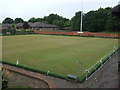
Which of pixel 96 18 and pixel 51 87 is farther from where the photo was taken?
pixel 96 18

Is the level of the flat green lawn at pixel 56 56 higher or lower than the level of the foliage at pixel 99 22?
lower

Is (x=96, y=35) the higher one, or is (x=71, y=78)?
(x=96, y=35)

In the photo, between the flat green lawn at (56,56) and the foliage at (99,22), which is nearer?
the flat green lawn at (56,56)

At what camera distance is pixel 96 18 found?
38625 mm

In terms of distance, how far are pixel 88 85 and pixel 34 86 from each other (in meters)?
1.95

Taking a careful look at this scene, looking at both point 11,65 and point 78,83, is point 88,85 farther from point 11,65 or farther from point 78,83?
point 11,65

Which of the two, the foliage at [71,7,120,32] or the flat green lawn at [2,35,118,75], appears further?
the foliage at [71,7,120,32]

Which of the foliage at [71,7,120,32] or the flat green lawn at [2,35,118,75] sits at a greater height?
the foliage at [71,7,120,32]

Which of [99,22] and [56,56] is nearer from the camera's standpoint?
[56,56]

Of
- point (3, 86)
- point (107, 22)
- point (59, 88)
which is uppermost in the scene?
point (107, 22)

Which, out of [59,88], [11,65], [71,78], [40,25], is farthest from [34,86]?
[40,25]

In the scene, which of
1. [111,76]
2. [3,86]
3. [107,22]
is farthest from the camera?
[107,22]

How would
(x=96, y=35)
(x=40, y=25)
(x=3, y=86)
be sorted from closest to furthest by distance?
(x=3, y=86) < (x=96, y=35) < (x=40, y=25)

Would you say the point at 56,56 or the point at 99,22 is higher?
the point at 99,22
